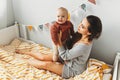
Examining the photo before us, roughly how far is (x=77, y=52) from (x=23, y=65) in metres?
0.56

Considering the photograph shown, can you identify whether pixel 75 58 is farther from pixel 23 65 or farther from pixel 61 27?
pixel 23 65

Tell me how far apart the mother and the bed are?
2.0 inches

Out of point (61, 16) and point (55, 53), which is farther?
point (55, 53)

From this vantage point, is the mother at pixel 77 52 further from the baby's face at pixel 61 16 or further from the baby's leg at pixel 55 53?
the baby's face at pixel 61 16

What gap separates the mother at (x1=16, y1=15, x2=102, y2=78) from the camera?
1474 mm

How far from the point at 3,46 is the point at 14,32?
0.76 feet

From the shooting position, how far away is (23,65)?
1.76 m

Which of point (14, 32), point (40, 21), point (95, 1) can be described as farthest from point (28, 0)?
point (95, 1)

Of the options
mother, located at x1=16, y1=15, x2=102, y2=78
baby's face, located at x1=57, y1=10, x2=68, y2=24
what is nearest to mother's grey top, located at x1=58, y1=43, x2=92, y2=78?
mother, located at x1=16, y1=15, x2=102, y2=78

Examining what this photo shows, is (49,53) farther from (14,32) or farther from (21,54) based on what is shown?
(14,32)

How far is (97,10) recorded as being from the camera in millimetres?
1637

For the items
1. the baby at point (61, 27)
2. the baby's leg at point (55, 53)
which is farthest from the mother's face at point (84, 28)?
the baby's leg at point (55, 53)

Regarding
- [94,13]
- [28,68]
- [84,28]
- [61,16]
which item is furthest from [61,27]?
[28,68]

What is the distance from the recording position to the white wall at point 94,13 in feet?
5.23
